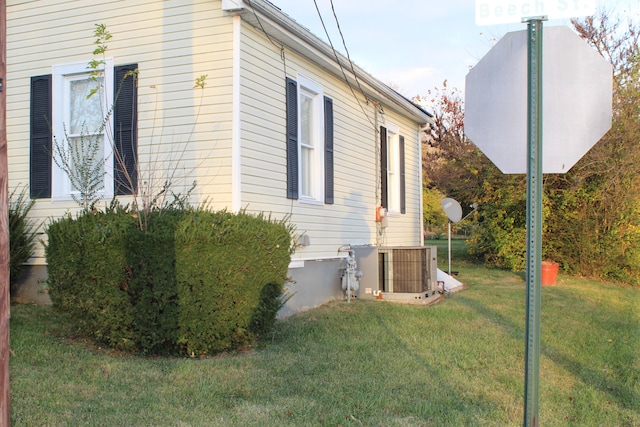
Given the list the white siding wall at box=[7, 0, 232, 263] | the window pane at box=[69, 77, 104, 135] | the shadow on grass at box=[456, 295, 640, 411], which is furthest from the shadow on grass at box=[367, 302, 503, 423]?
the window pane at box=[69, 77, 104, 135]

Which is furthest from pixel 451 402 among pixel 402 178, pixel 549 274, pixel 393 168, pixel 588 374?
pixel 549 274

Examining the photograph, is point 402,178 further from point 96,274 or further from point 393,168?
point 96,274

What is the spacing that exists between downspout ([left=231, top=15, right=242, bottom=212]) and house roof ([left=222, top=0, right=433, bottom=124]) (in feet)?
0.83

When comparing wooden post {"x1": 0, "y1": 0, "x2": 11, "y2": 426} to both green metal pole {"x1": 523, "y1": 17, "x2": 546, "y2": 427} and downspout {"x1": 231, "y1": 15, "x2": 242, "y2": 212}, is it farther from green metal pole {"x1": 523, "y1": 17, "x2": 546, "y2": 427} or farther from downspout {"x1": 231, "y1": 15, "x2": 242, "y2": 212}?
downspout {"x1": 231, "y1": 15, "x2": 242, "y2": 212}

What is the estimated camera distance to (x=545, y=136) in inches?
129

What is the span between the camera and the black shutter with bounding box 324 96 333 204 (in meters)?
10.5

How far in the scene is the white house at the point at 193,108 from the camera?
8.12 m

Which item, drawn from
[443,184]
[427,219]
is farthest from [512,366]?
[427,219]

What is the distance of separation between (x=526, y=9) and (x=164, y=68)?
245 inches

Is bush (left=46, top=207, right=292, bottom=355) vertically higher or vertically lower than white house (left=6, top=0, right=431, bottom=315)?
lower

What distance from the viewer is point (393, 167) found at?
14156 millimetres

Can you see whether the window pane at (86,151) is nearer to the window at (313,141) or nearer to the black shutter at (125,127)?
the black shutter at (125,127)

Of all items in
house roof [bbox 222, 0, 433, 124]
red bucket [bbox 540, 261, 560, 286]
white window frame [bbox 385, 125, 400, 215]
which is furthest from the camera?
red bucket [bbox 540, 261, 560, 286]

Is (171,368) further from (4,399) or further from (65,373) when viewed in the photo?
(4,399)
